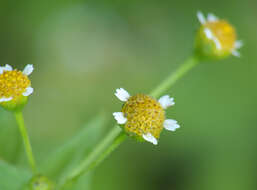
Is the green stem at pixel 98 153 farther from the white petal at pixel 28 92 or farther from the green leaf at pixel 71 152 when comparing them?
the white petal at pixel 28 92

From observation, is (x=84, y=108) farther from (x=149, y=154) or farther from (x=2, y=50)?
(x=2, y=50)

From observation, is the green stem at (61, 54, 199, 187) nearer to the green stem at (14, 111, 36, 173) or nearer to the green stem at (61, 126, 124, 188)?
the green stem at (61, 126, 124, 188)

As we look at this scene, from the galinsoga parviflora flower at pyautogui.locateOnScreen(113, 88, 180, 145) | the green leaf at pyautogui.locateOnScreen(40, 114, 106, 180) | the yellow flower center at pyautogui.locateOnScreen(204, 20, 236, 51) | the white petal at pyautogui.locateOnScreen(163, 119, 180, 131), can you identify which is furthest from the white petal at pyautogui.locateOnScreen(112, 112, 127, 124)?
the yellow flower center at pyautogui.locateOnScreen(204, 20, 236, 51)

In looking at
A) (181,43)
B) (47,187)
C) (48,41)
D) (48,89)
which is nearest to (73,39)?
(48,41)

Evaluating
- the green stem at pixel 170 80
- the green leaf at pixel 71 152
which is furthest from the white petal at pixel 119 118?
the green leaf at pixel 71 152

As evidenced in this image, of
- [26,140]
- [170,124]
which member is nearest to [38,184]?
[26,140]

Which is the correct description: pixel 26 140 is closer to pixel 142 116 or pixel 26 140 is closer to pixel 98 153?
pixel 98 153

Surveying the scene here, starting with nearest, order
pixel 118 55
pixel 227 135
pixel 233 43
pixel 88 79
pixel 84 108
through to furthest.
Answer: pixel 233 43 → pixel 227 135 → pixel 84 108 → pixel 88 79 → pixel 118 55
